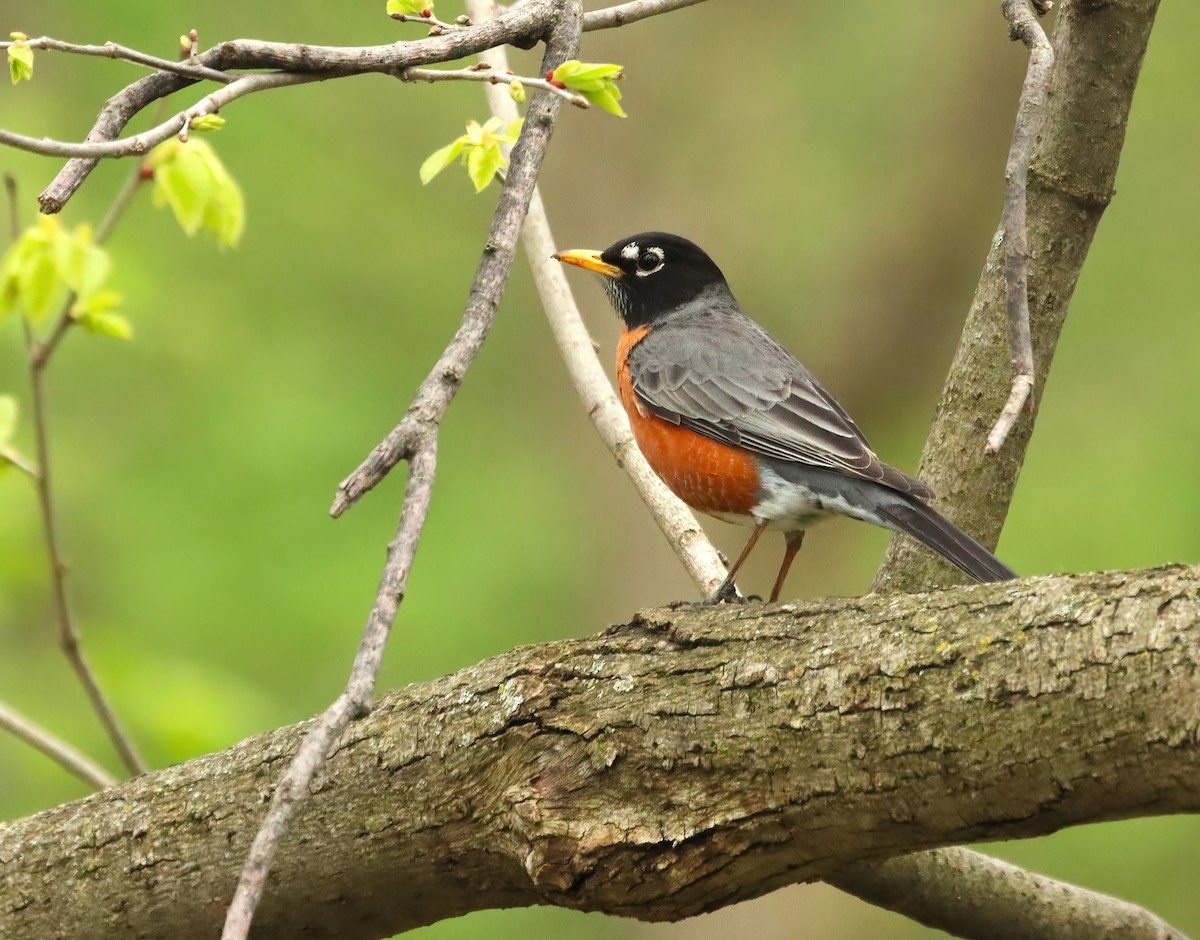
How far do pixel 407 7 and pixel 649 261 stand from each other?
2528mm

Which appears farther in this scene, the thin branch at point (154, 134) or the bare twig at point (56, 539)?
the bare twig at point (56, 539)

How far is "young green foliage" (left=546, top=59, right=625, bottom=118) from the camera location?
8.47 ft

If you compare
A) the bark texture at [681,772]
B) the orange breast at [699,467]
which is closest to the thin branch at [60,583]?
the bark texture at [681,772]

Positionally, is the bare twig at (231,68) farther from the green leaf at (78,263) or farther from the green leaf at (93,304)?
the green leaf at (93,304)

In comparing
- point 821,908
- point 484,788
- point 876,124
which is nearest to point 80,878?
point 484,788

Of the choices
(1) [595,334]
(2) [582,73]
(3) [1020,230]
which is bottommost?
(3) [1020,230]

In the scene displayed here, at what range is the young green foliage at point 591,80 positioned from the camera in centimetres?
258

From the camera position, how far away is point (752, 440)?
4.23m

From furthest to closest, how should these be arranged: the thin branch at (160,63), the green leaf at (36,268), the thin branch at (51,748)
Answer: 1. the green leaf at (36,268)
2. the thin branch at (51,748)
3. the thin branch at (160,63)

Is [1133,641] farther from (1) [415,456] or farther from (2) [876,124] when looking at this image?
(2) [876,124]

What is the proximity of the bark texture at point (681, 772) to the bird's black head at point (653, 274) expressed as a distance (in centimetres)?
288

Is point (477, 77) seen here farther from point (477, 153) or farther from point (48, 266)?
point (48, 266)

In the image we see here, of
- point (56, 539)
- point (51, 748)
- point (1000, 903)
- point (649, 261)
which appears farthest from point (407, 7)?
point (649, 261)

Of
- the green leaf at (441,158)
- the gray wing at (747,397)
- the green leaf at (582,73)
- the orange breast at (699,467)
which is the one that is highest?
the gray wing at (747,397)
